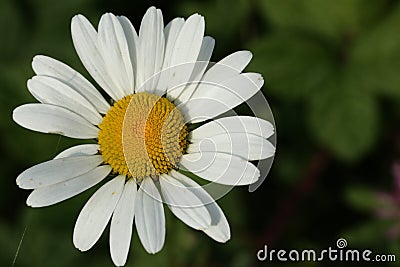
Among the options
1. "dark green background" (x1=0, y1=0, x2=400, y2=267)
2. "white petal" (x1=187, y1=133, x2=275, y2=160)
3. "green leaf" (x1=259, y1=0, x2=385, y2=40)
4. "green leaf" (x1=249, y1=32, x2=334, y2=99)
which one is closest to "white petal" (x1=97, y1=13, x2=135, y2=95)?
"white petal" (x1=187, y1=133, x2=275, y2=160)

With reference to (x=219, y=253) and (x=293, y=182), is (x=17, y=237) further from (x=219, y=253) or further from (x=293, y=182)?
(x=293, y=182)

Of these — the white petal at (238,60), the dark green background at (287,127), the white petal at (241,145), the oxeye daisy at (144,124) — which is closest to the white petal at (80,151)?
the oxeye daisy at (144,124)

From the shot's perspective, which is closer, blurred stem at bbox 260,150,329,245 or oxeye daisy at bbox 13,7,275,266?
oxeye daisy at bbox 13,7,275,266

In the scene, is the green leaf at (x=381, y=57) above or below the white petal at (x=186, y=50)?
above

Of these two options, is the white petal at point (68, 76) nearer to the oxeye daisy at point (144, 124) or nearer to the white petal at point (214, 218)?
the oxeye daisy at point (144, 124)

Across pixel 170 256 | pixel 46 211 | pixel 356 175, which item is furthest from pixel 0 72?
pixel 356 175

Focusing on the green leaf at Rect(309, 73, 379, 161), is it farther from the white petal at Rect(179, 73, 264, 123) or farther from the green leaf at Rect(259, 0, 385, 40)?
the white petal at Rect(179, 73, 264, 123)

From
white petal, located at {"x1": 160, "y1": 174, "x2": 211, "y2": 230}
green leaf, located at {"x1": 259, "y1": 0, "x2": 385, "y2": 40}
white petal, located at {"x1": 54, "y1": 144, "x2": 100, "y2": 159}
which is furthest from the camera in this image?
green leaf, located at {"x1": 259, "y1": 0, "x2": 385, "y2": 40}
